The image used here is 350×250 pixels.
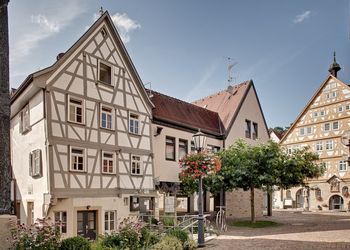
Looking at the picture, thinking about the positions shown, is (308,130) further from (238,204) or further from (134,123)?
(134,123)

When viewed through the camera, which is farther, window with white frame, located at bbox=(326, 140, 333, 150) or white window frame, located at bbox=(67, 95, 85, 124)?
window with white frame, located at bbox=(326, 140, 333, 150)

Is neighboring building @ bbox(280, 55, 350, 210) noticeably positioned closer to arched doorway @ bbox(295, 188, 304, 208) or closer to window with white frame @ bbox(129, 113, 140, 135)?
arched doorway @ bbox(295, 188, 304, 208)

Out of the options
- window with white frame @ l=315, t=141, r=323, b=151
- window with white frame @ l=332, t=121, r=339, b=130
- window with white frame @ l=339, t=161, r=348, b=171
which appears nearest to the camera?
window with white frame @ l=339, t=161, r=348, b=171

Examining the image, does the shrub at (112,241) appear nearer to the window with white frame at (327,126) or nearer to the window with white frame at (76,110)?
the window with white frame at (76,110)

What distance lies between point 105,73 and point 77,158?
506 cm

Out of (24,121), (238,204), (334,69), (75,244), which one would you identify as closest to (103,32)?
(24,121)

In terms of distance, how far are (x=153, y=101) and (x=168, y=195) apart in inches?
227

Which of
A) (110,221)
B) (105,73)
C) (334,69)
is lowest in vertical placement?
(110,221)

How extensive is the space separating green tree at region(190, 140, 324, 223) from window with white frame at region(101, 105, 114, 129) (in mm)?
5969

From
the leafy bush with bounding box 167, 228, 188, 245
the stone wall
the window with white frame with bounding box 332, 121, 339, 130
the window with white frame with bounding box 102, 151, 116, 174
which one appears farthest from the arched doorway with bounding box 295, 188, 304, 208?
the leafy bush with bounding box 167, 228, 188, 245

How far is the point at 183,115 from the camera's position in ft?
76.0

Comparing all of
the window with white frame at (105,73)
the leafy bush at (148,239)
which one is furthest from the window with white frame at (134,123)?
the leafy bush at (148,239)

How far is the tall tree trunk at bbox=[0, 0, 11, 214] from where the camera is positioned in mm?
7609

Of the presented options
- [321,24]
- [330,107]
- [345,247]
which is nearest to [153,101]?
[321,24]
